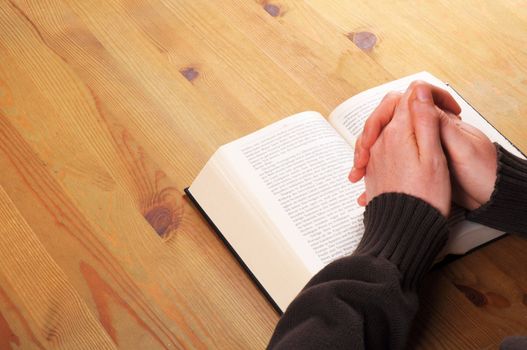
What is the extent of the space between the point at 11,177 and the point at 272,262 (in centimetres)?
→ 39

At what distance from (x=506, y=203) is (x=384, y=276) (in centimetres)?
20

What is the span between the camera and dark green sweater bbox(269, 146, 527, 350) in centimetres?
77

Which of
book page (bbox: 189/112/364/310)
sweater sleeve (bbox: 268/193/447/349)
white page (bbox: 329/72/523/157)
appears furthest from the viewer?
white page (bbox: 329/72/523/157)

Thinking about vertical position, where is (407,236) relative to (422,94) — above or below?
below

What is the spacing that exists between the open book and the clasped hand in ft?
0.12

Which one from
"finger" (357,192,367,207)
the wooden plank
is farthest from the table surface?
"finger" (357,192,367,207)

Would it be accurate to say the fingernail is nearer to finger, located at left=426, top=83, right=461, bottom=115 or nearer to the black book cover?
finger, located at left=426, top=83, right=461, bottom=115

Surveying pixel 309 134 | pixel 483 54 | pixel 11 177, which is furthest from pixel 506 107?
pixel 11 177

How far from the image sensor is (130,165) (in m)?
1.02

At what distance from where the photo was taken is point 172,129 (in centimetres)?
106

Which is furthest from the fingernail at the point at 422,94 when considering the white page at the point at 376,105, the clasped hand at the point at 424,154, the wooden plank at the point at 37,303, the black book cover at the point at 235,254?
the wooden plank at the point at 37,303

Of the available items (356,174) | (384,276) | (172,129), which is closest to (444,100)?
(356,174)

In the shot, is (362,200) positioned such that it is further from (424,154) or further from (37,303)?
(37,303)

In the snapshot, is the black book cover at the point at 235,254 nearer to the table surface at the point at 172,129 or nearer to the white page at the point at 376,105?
the table surface at the point at 172,129
